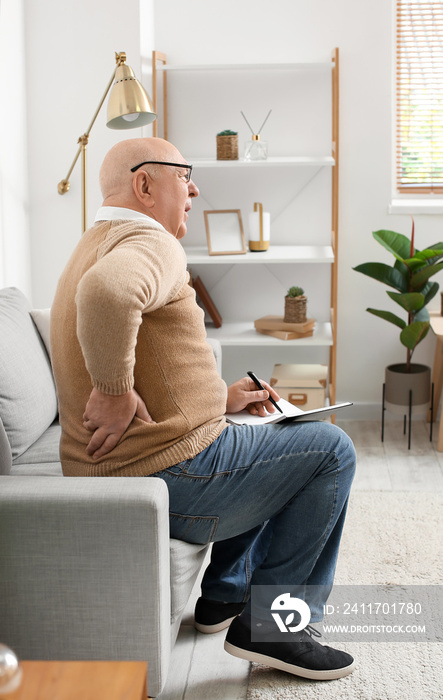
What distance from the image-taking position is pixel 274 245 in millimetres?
3648

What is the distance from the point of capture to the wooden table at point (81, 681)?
3.44 ft

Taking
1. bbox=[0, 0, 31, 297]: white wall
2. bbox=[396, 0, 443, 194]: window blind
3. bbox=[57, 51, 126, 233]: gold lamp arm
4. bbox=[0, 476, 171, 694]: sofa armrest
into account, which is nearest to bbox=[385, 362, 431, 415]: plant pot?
bbox=[396, 0, 443, 194]: window blind

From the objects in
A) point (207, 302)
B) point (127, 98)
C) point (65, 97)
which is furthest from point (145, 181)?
point (207, 302)

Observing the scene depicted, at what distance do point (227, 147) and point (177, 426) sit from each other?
199 cm

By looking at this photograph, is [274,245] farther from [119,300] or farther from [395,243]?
[119,300]

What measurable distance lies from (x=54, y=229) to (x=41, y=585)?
2088 mm

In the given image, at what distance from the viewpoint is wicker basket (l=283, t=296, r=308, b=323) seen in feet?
11.0

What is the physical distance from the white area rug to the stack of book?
78 cm

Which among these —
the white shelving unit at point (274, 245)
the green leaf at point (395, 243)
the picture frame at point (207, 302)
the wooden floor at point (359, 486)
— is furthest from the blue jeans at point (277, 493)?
the picture frame at point (207, 302)

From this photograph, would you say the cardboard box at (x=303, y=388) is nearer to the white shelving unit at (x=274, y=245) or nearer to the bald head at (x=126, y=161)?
the white shelving unit at (x=274, y=245)

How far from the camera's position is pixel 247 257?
10.8 feet

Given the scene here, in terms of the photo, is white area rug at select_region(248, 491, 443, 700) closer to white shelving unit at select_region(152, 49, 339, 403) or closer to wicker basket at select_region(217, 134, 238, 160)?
white shelving unit at select_region(152, 49, 339, 403)

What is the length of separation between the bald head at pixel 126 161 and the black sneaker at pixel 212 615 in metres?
1.06

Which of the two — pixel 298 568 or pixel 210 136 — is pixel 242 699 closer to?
pixel 298 568
